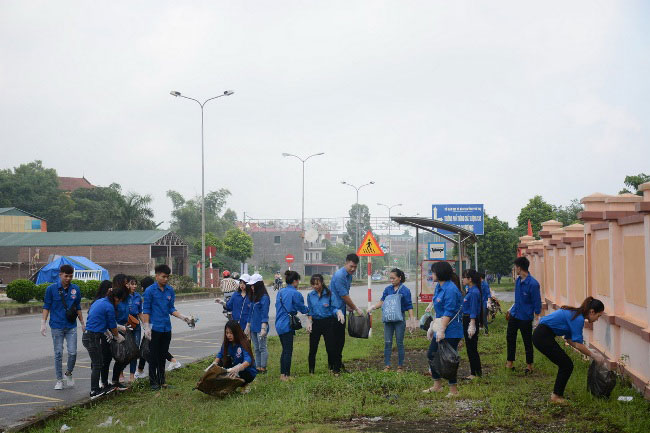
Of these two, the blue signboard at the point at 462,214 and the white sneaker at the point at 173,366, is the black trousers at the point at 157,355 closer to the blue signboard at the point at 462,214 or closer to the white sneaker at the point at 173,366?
the white sneaker at the point at 173,366

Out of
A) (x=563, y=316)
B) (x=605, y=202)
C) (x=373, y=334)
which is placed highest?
(x=605, y=202)

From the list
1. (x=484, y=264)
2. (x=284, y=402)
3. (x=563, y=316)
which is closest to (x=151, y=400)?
(x=284, y=402)

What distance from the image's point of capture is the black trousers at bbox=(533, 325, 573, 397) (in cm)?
806

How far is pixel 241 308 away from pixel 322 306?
4.84 feet

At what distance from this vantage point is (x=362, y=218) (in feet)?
427

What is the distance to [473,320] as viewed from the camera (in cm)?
1029

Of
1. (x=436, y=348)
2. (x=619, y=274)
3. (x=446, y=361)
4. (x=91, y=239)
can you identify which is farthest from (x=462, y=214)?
(x=91, y=239)

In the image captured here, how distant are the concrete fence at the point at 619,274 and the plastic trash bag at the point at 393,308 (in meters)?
2.95

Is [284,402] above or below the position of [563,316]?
below

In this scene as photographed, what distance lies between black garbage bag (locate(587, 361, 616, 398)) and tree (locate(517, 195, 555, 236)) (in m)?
56.1

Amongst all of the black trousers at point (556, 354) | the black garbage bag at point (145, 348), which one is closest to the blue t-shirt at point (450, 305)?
the black trousers at point (556, 354)

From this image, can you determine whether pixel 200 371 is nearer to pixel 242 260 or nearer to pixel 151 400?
pixel 151 400

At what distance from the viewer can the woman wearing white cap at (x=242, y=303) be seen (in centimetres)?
1132

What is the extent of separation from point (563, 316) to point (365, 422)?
2489 mm
